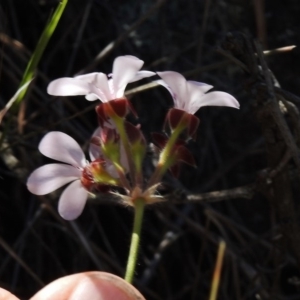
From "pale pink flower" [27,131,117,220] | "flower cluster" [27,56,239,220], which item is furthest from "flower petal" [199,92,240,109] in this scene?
"pale pink flower" [27,131,117,220]

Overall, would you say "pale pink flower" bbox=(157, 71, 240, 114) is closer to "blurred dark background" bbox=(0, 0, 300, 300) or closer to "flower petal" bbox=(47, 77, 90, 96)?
"flower petal" bbox=(47, 77, 90, 96)

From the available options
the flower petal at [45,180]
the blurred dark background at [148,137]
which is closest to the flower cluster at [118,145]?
the flower petal at [45,180]

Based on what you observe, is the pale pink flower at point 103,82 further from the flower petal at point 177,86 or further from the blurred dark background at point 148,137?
the blurred dark background at point 148,137

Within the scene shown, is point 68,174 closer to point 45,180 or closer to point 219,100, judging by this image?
point 45,180

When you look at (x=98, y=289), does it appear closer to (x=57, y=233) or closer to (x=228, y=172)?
(x=57, y=233)

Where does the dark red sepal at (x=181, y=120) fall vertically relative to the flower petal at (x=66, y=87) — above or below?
below

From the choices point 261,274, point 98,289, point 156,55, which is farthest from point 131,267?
point 156,55

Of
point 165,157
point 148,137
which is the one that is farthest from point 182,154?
point 148,137
